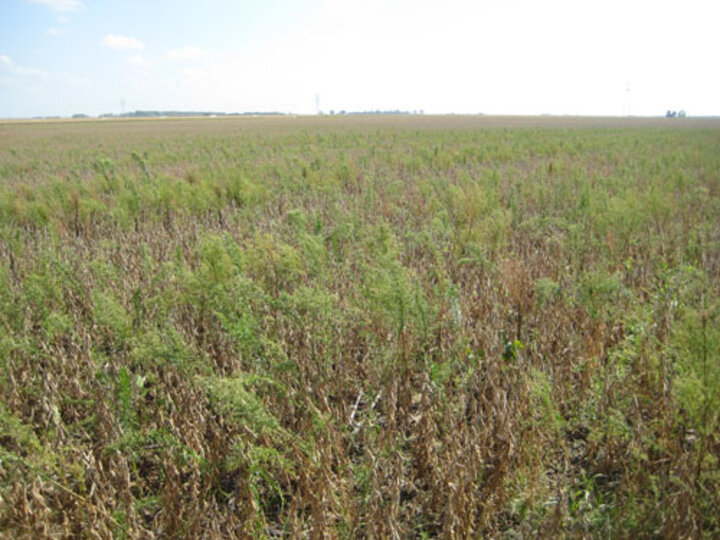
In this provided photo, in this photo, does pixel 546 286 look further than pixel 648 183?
No

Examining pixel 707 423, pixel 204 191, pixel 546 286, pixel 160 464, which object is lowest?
pixel 160 464

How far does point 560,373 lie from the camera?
8.50ft

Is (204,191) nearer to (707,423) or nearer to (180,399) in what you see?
(180,399)

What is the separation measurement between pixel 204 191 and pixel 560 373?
5860mm

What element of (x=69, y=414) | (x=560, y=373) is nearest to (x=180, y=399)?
(x=69, y=414)

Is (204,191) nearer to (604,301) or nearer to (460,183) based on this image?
(460,183)

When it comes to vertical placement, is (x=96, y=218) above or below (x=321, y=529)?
above

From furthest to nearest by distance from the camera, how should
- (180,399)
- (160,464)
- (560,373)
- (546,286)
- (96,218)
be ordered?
(96,218), (546,286), (560,373), (180,399), (160,464)

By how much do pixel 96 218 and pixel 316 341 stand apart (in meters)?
4.99

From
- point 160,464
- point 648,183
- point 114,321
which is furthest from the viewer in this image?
point 648,183

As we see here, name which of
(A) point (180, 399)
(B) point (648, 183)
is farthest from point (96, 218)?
(B) point (648, 183)

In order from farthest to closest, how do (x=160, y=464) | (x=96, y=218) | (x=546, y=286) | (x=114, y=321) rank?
(x=96, y=218) < (x=546, y=286) < (x=114, y=321) < (x=160, y=464)

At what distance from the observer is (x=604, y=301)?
128 inches

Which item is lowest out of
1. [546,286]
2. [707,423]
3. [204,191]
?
[707,423]
